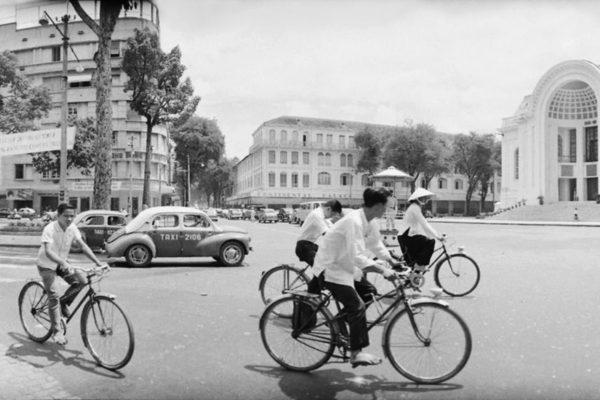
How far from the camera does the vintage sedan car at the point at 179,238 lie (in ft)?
41.8

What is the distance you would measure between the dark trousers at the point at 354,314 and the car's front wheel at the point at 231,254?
28.9ft

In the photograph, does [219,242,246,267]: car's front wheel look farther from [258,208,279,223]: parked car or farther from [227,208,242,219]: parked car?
[227,208,242,219]: parked car

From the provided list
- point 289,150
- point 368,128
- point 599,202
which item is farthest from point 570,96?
point 289,150

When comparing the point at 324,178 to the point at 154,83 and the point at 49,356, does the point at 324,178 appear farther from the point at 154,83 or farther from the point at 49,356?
the point at 49,356

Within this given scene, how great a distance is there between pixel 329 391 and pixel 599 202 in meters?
49.4

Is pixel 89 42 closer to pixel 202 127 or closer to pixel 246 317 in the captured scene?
pixel 202 127

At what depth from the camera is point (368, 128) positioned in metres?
68.4

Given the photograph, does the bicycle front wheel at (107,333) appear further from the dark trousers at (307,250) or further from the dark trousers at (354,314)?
Result: the dark trousers at (307,250)

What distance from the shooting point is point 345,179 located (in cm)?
7756

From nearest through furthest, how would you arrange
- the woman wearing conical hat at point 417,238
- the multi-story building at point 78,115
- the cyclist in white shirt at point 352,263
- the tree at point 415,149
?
the cyclist in white shirt at point 352,263 < the woman wearing conical hat at point 417,238 < the multi-story building at point 78,115 < the tree at point 415,149

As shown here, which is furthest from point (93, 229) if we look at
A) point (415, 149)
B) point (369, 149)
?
point (369, 149)

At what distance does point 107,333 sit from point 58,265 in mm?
1091

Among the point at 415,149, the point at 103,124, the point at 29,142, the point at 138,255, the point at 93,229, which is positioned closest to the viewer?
the point at 138,255

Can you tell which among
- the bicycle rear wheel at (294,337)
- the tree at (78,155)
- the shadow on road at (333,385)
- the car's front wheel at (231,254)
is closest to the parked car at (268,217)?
the tree at (78,155)
